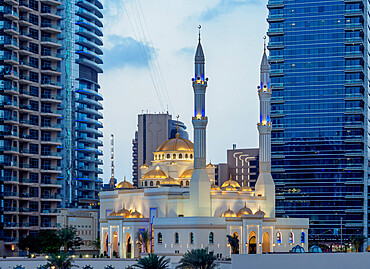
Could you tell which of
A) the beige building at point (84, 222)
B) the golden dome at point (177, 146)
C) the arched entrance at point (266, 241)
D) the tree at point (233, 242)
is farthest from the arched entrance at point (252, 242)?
the beige building at point (84, 222)

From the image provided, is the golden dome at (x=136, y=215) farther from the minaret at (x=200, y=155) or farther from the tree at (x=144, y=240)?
the minaret at (x=200, y=155)

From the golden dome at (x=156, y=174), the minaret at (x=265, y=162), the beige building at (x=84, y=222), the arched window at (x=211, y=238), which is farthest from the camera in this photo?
the beige building at (x=84, y=222)

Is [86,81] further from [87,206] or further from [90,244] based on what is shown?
[90,244]

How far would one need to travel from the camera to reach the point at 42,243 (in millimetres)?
114938

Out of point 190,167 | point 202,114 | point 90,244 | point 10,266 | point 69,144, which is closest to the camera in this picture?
point 10,266

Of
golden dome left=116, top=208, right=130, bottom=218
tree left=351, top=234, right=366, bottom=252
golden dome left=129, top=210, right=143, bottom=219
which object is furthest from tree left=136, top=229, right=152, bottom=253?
tree left=351, top=234, right=366, bottom=252

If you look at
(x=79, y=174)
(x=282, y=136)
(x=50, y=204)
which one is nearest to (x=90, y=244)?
(x=50, y=204)

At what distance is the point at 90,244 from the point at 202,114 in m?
42.4

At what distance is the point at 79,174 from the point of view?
162250mm

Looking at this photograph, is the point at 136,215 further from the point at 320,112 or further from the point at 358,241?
the point at 320,112

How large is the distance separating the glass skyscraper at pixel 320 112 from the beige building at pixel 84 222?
110ft

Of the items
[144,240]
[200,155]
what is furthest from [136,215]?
[200,155]

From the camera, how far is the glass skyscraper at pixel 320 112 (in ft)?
481

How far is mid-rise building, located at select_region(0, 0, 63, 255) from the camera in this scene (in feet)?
399
